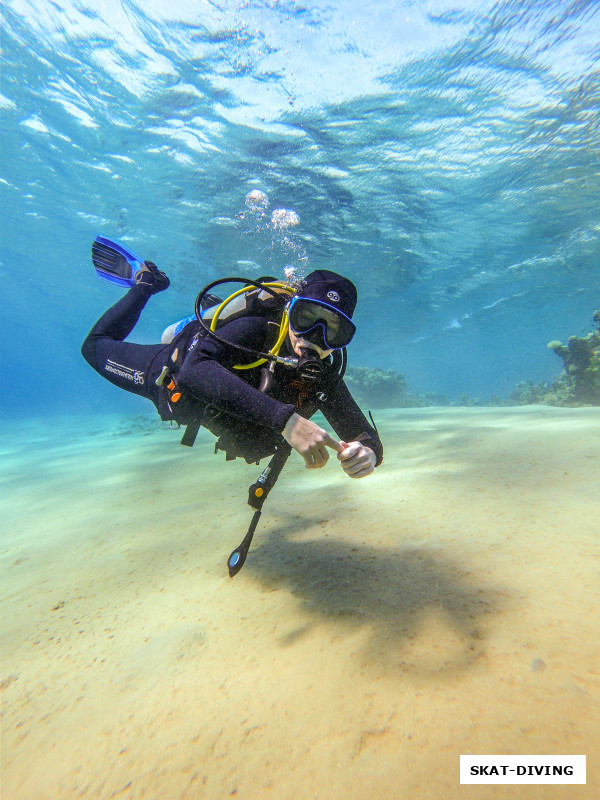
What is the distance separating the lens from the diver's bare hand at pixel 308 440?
1.75 m

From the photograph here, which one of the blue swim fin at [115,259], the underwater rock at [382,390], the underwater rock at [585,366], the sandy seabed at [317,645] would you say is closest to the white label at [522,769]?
the sandy seabed at [317,645]

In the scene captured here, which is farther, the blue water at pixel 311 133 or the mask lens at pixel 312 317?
the blue water at pixel 311 133

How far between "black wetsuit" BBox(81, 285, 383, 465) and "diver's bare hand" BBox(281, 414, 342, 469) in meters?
0.05

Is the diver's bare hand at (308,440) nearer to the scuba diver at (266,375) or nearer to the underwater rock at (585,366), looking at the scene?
the scuba diver at (266,375)

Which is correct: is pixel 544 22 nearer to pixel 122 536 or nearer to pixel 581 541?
pixel 581 541

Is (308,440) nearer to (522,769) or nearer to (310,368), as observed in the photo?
(310,368)

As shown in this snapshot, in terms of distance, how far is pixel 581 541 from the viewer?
2.11m

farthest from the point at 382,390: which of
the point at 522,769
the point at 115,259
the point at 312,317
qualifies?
the point at 522,769

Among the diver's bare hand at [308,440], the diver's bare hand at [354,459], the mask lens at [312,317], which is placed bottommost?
the diver's bare hand at [354,459]

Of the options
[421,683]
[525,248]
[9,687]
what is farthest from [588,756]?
[525,248]

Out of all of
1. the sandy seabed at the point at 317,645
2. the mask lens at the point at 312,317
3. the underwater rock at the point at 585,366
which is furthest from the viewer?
the underwater rock at the point at 585,366

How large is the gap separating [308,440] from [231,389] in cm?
52

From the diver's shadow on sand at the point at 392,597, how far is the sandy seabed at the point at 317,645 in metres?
0.01

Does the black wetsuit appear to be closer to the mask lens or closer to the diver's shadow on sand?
the mask lens
